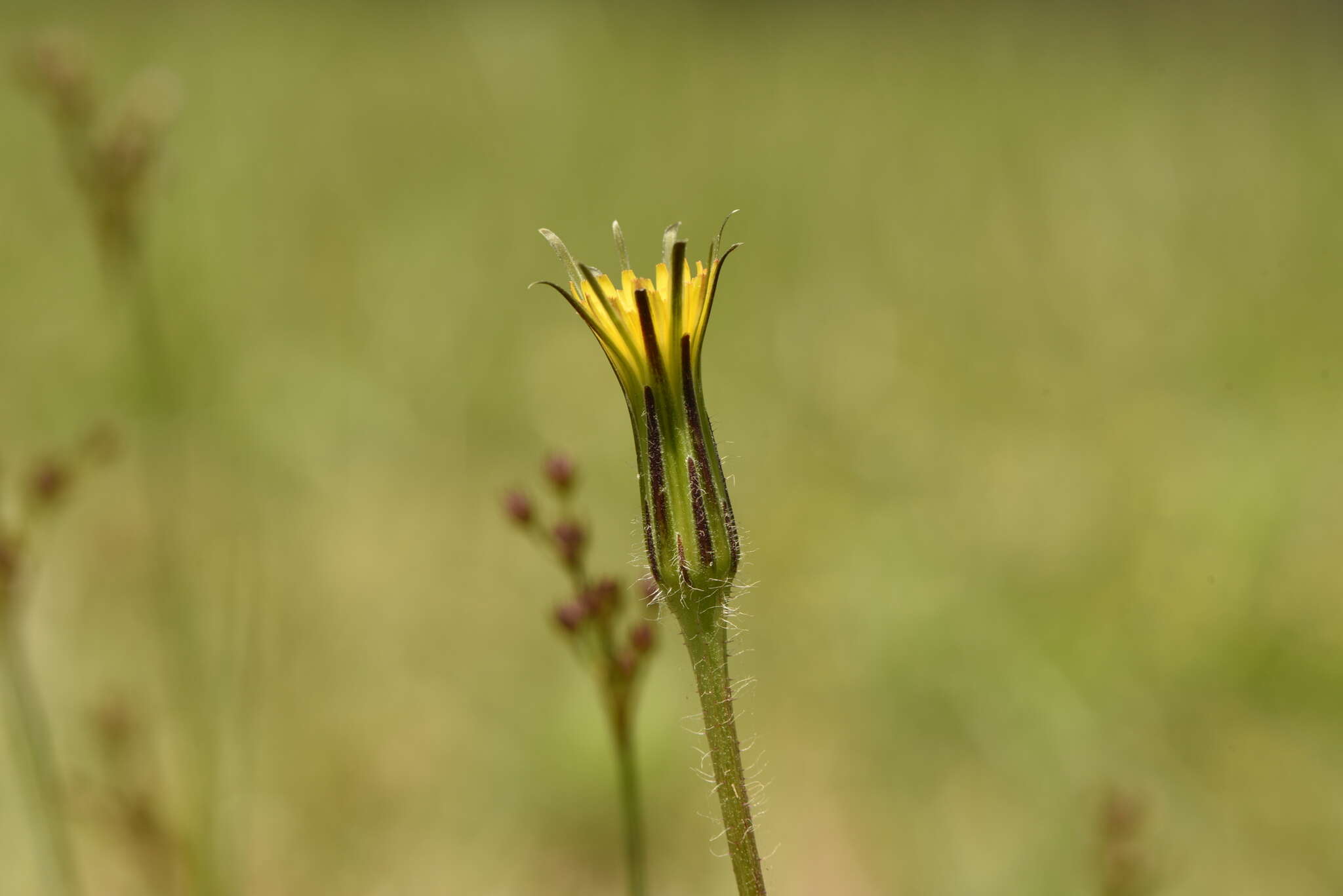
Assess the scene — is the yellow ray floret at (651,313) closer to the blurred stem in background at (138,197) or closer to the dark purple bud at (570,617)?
the dark purple bud at (570,617)

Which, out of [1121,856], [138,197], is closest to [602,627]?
[1121,856]

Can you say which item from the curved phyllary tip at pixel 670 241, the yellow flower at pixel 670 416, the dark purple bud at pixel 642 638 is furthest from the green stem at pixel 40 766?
the curved phyllary tip at pixel 670 241

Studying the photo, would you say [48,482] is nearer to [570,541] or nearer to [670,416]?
[570,541]

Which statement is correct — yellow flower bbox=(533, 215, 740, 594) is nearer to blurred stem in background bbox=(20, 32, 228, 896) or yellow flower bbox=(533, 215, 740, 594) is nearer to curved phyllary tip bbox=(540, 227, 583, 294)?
curved phyllary tip bbox=(540, 227, 583, 294)

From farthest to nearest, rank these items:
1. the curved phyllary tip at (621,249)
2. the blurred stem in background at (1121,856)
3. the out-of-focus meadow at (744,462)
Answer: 1. the out-of-focus meadow at (744,462)
2. the blurred stem in background at (1121,856)
3. the curved phyllary tip at (621,249)

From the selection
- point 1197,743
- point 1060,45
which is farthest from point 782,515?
point 1060,45
